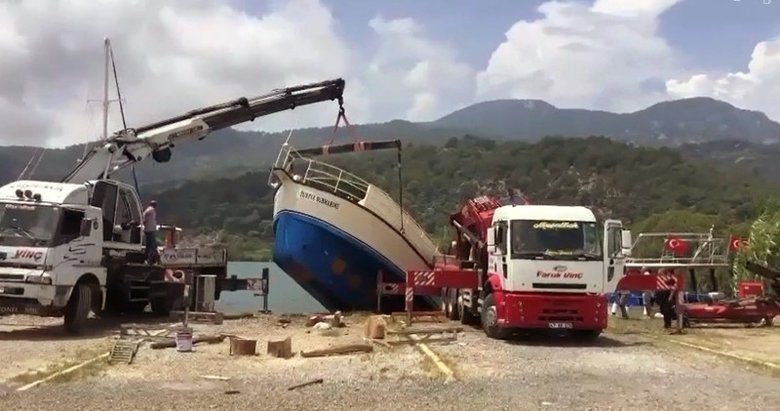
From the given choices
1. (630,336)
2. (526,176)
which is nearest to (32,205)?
(630,336)

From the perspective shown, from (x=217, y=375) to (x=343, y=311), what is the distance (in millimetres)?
14152

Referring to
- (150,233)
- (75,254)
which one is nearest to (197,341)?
(75,254)

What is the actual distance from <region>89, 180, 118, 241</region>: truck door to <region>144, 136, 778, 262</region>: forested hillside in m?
66.4

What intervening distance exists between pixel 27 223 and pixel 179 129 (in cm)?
654

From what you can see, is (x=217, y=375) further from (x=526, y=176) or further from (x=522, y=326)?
(x=526, y=176)

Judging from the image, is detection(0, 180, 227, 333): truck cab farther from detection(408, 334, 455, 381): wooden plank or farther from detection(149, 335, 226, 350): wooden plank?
detection(408, 334, 455, 381): wooden plank

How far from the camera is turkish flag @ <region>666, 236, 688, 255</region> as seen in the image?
87.8 feet

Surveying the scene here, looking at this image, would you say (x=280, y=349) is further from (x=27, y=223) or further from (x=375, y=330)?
(x=27, y=223)

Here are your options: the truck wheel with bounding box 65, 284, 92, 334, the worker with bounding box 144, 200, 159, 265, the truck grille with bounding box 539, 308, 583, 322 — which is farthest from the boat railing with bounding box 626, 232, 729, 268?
the truck wheel with bounding box 65, 284, 92, 334

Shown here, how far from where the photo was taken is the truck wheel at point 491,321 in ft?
57.4

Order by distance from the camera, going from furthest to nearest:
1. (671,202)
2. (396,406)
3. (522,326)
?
(671,202), (522,326), (396,406)

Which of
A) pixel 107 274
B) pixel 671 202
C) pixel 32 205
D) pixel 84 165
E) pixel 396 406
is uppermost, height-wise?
pixel 671 202

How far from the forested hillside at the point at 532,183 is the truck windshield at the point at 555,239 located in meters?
68.7

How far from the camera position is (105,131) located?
23.0 meters
